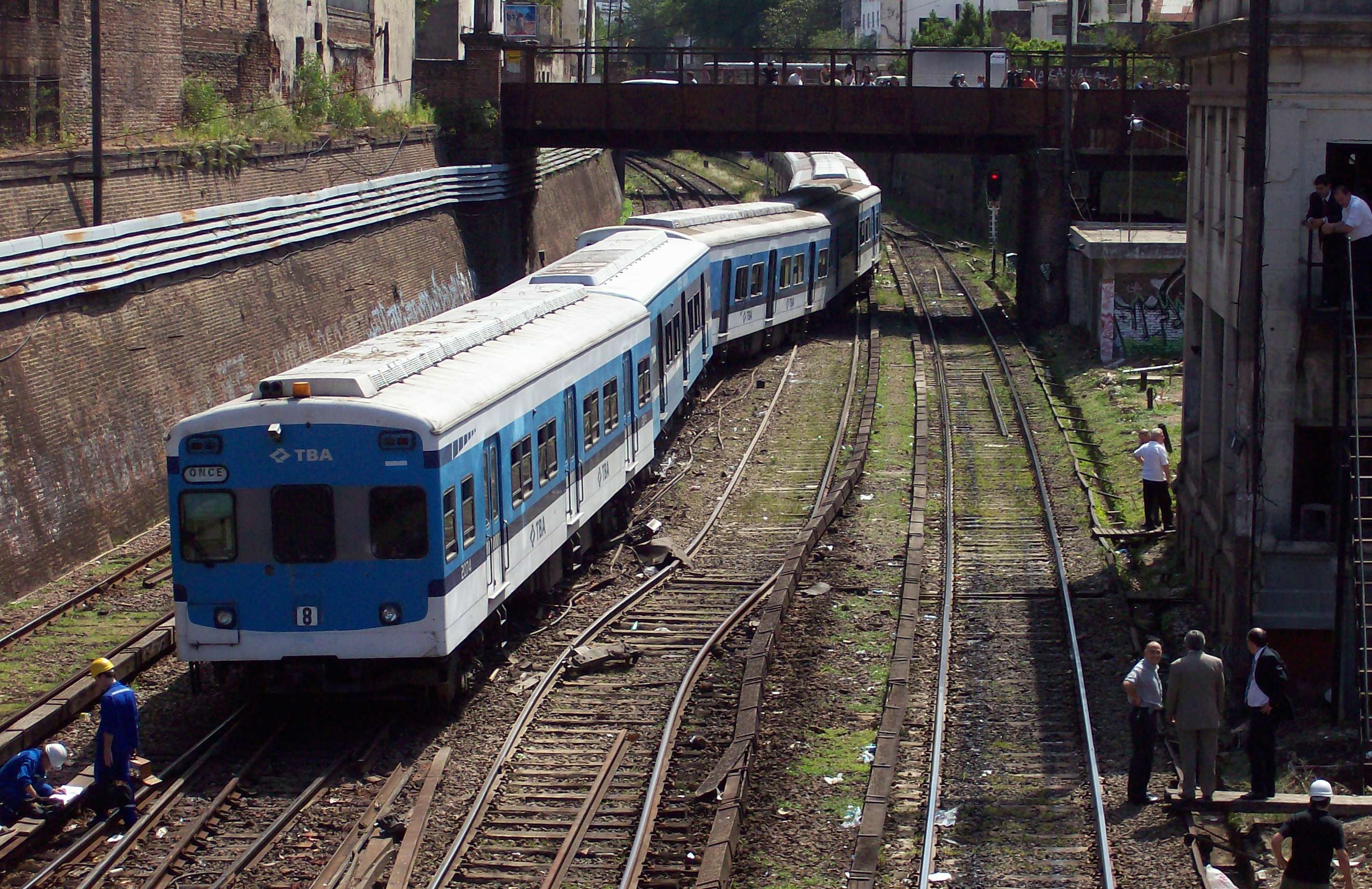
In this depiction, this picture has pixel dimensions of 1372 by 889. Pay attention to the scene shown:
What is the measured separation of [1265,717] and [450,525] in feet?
19.9

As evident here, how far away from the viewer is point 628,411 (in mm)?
18469

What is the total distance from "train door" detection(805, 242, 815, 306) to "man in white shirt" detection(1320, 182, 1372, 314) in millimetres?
21390

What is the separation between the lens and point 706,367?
28.7 meters

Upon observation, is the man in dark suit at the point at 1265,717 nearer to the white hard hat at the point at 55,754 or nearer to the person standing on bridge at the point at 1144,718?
the person standing on bridge at the point at 1144,718

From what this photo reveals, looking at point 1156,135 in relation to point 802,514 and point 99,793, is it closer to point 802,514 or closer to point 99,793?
point 802,514

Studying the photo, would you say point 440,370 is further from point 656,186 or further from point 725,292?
point 656,186

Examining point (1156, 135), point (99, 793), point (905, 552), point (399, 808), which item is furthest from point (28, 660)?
point (1156, 135)

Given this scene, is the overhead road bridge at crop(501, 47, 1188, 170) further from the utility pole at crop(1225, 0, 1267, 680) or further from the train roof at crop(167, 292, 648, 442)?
the utility pole at crop(1225, 0, 1267, 680)

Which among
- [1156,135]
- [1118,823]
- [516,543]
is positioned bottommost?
[1118,823]

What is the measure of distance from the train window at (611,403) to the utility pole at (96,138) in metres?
7.25

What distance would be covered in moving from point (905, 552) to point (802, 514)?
2347mm

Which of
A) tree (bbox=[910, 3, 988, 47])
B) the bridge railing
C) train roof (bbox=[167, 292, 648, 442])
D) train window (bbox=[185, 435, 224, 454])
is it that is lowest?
train window (bbox=[185, 435, 224, 454])

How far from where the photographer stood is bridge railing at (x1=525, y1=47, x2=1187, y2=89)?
1417 inches

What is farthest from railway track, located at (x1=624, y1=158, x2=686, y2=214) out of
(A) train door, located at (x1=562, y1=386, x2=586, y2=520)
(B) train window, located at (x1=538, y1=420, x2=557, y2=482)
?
(B) train window, located at (x1=538, y1=420, x2=557, y2=482)
